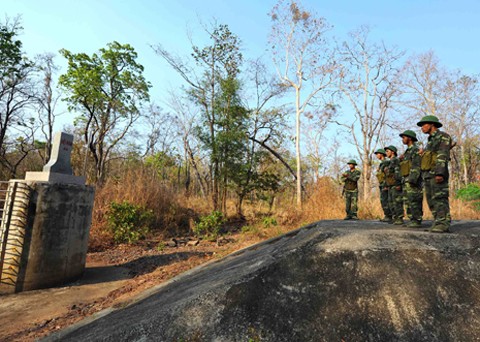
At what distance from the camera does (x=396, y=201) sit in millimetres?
5582

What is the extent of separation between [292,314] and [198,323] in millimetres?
874

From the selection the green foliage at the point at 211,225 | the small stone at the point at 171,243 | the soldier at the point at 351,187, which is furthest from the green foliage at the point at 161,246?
the soldier at the point at 351,187

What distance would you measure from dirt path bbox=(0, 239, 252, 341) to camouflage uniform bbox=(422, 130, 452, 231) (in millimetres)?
5027

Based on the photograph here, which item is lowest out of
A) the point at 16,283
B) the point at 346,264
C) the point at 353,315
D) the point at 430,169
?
the point at 16,283

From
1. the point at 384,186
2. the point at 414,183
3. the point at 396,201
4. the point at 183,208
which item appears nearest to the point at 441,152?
the point at 414,183

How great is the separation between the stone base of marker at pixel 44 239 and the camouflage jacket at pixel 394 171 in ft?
22.5

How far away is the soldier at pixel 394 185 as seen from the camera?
5.47 meters

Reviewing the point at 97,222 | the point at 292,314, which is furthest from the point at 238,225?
the point at 292,314

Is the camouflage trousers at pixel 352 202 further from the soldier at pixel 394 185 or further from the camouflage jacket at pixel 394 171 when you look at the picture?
the camouflage jacket at pixel 394 171

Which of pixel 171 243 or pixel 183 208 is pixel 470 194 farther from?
pixel 183 208

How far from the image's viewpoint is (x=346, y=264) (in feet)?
9.92

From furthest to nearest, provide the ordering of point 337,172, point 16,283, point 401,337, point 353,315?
point 337,172 → point 16,283 → point 353,315 → point 401,337

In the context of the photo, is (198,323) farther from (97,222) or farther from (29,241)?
(97,222)

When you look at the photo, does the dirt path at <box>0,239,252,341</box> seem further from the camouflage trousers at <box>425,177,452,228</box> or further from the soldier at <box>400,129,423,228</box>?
the camouflage trousers at <box>425,177,452,228</box>
